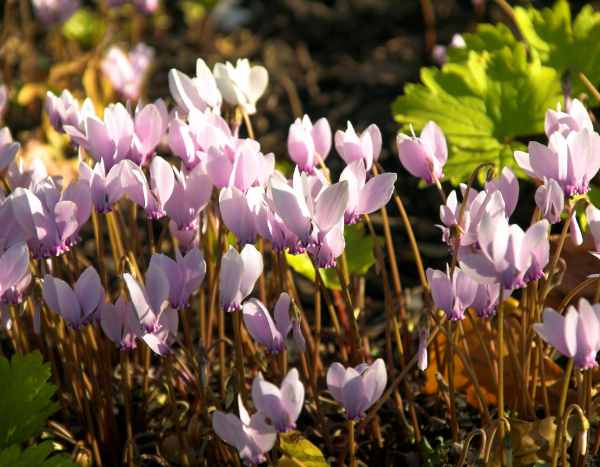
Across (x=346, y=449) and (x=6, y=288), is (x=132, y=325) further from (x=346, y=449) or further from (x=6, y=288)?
(x=346, y=449)

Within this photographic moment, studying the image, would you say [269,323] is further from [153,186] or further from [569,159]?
[569,159]

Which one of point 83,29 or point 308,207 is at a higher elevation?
point 308,207

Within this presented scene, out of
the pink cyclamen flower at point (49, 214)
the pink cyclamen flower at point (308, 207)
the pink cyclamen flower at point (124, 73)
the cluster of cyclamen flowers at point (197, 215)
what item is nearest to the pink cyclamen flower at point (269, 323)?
the cluster of cyclamen flowers at point (197, 215)

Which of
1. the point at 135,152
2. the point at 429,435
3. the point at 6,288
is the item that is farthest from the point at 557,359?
the point at 6,288

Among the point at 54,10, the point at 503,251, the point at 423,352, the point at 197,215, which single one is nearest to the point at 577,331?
the point at 503,251

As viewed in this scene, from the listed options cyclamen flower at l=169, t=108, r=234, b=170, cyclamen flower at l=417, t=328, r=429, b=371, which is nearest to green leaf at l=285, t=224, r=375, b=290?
cyclamen flower at l=169, t=108, r=234, b=170

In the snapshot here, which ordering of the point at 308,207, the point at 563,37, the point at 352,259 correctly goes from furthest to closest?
1. the point at 563,37
2. the point at 352,259
3. the point at 308,207

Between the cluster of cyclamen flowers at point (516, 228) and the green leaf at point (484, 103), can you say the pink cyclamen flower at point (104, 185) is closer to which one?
the cluster of cyclamen flowers at point (516, 228)
